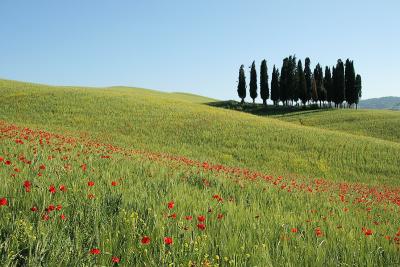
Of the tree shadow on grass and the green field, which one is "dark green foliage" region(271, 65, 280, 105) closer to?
the tree shadow on grass

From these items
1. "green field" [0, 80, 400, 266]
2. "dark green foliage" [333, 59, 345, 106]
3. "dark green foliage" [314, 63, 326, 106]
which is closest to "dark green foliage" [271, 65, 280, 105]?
"dark green foliage" [314, 63, 326, 106]

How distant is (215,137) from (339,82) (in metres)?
61.6

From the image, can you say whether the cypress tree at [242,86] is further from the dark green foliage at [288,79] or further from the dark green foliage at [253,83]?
the dark green foliage at [288,79]

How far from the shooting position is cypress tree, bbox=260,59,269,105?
9512cm

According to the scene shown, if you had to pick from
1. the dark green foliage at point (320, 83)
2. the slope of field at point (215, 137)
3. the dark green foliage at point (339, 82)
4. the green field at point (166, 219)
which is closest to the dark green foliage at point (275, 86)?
the dark green foliage at point (320, 83)

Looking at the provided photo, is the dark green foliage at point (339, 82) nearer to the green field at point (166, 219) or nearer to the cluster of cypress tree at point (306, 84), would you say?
the cluster of cypress tree at point (306, 84)

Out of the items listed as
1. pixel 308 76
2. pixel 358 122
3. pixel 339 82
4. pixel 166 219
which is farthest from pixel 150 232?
pixel 308 76

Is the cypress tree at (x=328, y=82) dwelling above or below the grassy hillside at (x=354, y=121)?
above

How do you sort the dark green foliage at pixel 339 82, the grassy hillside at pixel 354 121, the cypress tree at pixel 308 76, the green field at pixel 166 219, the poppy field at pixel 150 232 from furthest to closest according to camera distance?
the cypress tree at pixel 308 76, the dark green foliage at pixel 339 82, the grassy hillside at pixel 354 121, the green field at pixel 166 219, the poppy field at pixel 150 232

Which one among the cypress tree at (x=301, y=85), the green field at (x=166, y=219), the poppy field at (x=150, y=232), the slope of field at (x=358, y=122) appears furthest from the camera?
the cypress tree at (x=301, y=85)

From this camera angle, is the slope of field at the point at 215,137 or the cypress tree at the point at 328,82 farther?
the cypress tree at the point at 328,82

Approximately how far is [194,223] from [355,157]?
Answer: 28957 millimetres

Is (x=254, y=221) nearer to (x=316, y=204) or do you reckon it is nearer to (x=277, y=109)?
(x=316, y=204)

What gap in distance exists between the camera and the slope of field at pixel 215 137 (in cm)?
2695
